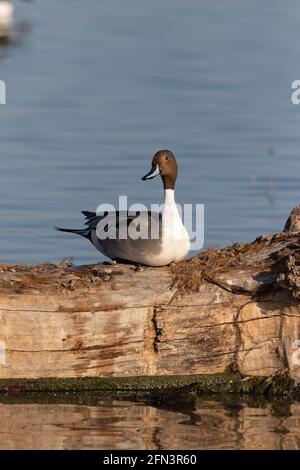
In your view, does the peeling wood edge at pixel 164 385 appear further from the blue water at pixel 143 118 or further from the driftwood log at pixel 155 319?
the blue water at pixel 143 118

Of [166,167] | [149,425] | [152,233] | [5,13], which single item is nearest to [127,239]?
[152,233]

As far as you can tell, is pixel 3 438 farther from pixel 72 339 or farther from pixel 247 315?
pixel 247 315

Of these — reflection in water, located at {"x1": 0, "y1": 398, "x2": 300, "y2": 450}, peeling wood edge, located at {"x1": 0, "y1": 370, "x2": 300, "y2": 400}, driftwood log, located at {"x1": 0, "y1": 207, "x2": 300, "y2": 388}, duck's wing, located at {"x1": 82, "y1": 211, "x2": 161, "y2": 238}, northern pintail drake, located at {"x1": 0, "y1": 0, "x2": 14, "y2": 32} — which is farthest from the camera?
northern pintail drake, located at {"x1": 0, "y1": 0, "x2": 14, "y2": 32}

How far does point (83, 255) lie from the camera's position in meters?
9.95

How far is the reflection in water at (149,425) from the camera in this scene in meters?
5.98

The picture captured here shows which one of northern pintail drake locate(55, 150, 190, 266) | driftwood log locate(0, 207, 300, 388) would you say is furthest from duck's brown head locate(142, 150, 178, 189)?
driftwood log locate(0, 207, 300, 388)

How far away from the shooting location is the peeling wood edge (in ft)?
21.9

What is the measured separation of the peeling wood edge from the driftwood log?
27mm

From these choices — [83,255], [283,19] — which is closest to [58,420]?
[83,255]

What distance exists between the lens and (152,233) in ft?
23.7

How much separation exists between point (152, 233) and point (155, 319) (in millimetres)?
725

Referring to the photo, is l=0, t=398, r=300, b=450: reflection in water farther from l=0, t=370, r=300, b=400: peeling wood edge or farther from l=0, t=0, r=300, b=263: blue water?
l=0, t=0, r=300, b=263: blue water

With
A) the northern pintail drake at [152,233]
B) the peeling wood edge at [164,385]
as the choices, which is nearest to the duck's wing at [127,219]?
the northern pintail drake at [152,233]

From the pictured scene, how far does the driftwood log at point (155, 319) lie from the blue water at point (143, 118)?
122 inches
